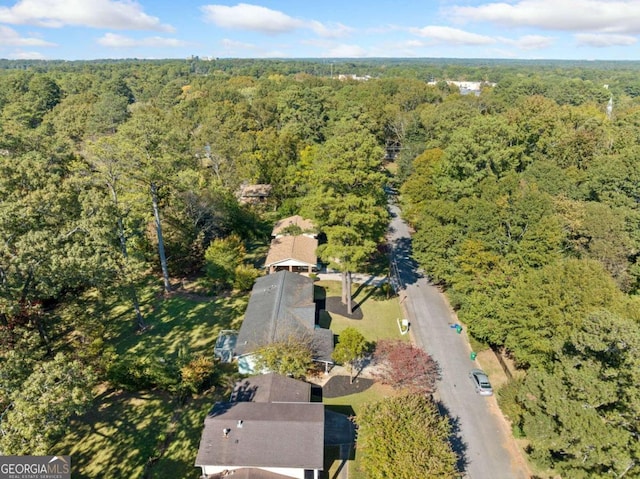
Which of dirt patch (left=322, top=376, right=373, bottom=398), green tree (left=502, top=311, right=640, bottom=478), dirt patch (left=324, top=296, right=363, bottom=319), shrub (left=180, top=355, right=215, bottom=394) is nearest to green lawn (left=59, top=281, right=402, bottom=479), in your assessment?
dirt patch (left=322, top=376, right=373, bottom=398)

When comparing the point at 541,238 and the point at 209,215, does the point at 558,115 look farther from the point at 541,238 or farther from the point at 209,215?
the point at 209,215

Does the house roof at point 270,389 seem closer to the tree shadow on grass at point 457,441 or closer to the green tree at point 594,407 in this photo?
the tree shadow on grass at point 457,441

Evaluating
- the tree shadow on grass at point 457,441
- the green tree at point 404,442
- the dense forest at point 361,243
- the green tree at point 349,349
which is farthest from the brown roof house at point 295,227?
the green tree at point 404,442

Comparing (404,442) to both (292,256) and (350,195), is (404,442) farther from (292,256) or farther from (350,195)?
(292,256)

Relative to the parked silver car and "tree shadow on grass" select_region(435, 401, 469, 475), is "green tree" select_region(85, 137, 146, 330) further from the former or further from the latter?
the parked silver car

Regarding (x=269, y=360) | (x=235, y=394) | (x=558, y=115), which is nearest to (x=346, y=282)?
(x=269, y=360)

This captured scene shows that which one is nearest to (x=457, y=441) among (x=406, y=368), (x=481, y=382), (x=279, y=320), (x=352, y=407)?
(x=406, y=368)
